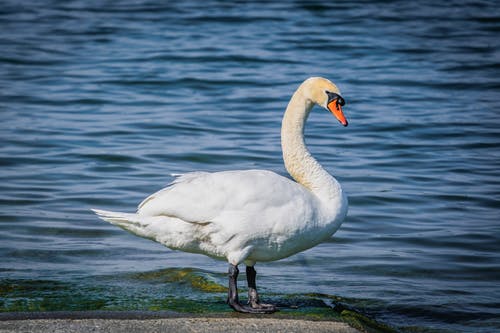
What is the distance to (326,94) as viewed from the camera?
6.58m

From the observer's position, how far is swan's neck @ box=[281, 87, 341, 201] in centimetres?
639

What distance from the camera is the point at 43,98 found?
16.5 m

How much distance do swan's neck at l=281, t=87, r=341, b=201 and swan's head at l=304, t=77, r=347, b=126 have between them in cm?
9

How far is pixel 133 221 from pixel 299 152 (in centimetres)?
137

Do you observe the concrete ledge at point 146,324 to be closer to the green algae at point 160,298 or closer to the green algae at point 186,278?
the green algae at point 160,298

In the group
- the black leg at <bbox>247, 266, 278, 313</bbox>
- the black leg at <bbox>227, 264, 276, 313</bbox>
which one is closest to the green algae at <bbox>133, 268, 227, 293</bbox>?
the black leg at <bbox>247, 266, 278, 313</bbox>

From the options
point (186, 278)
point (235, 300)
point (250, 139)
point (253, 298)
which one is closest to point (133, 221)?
Answer: point (235, 300)

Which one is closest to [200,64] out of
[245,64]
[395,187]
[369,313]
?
[245,64]

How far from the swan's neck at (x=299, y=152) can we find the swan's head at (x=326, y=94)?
0.09 m

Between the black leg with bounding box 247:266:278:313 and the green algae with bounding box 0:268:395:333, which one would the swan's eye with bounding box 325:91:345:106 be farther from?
the green algae with bounding box 0:268:395:333

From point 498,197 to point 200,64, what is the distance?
9.66 m

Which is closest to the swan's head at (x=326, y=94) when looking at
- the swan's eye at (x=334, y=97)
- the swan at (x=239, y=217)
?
the swan's eye at (x=334, y=97)

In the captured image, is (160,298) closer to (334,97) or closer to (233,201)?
(233,201)

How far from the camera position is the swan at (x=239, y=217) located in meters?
5.89
